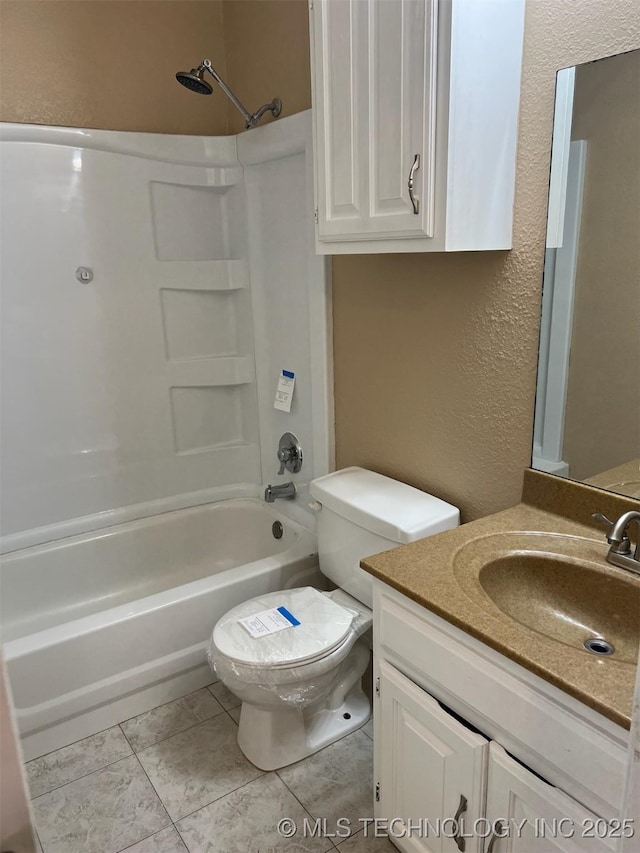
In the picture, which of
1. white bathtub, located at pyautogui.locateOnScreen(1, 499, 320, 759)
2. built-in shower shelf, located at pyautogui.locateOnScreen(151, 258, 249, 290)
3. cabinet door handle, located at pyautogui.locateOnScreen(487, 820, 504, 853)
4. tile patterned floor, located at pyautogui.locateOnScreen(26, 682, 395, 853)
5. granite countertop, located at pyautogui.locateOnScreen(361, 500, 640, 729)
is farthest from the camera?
built-in shower shelf, located at pyautogui.locateOnScreen(151, 258, 249, 290)

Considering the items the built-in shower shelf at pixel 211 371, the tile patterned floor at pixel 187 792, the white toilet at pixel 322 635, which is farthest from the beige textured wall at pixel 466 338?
the tile patterned floor at pixel 187 792

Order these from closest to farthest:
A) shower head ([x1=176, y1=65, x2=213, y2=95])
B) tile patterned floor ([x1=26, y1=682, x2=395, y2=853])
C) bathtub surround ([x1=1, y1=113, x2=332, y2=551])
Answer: tile patterned floor ([x1=26, y1=682, x2=395, y2=853]) → shower head ([x1=176, y1=65, x2=213, y2=95]) → bathtub surround ([x1=1, y1=113, x2=332, y2=551])

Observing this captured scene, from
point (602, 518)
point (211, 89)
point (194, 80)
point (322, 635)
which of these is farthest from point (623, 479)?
point (211, 89)

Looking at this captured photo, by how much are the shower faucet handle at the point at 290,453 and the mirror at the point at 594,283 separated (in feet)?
3.99

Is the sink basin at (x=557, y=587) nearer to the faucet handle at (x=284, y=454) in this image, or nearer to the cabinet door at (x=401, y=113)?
the cabinet door at (x=401, y=113)

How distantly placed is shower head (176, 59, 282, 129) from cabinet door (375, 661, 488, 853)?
1905 mm

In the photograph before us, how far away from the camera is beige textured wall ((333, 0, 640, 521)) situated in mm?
1383

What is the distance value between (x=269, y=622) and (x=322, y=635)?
0.16 metres

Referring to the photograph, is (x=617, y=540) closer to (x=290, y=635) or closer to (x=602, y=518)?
(x=602, y=518)

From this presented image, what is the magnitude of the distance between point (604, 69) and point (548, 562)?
1.03m

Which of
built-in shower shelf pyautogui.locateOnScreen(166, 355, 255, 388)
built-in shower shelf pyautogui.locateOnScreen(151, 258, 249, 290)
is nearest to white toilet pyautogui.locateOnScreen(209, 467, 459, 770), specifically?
built-in shower shelf pyautogui.locateOnScreen(166, 355, 255, 388)

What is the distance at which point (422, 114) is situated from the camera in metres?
1.35

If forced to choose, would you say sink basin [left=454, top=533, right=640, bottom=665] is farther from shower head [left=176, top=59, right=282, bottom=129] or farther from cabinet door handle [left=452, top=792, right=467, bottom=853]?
shower head [left=176, top=59, right=282, bottom=129]

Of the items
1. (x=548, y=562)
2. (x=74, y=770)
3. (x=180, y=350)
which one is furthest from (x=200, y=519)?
(x=548, y=562)
